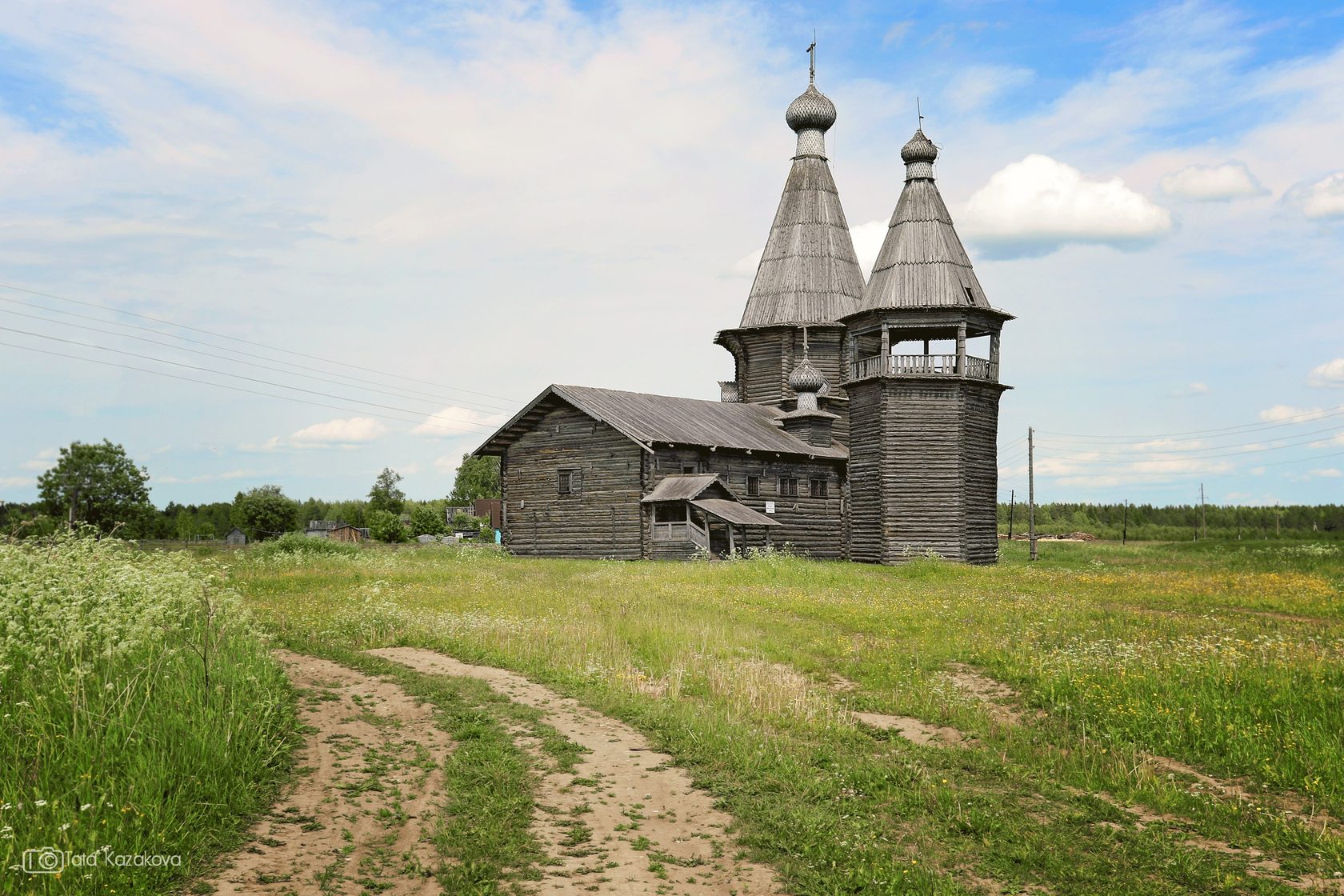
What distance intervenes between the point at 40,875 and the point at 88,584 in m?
4.96

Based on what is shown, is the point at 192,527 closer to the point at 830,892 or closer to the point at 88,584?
the point at 88,584

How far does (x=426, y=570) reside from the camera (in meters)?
26.4

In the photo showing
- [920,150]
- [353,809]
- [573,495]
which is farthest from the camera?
[920,150]

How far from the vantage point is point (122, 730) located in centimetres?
759

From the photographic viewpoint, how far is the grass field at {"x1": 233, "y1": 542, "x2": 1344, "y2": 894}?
23.2ft

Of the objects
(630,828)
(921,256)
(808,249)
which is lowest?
(630,828)

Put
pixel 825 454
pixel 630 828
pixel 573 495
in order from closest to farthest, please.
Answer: pixel 630 828
pixel 573 495
pixel 825 454

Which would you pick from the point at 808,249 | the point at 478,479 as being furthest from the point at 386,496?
the point at 808,249

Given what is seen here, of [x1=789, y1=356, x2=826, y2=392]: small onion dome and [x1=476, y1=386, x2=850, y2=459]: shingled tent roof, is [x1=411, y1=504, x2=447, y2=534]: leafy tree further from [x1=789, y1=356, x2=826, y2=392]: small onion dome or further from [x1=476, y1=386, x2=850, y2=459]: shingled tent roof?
[x1=789, y1=356, x2=826, y2=392]: small onion dome

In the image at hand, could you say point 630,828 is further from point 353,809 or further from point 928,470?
point 928,470

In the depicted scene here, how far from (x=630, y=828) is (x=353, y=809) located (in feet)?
6.94

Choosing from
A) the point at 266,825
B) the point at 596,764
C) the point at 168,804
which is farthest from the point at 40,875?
the point at 596,764

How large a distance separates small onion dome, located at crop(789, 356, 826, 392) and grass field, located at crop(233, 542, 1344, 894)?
18.6m

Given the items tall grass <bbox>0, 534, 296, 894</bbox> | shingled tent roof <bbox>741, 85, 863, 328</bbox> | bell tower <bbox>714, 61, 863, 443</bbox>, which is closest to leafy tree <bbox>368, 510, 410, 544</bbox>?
bell tower <bbox>714, 61, 863, 443</bbox>
